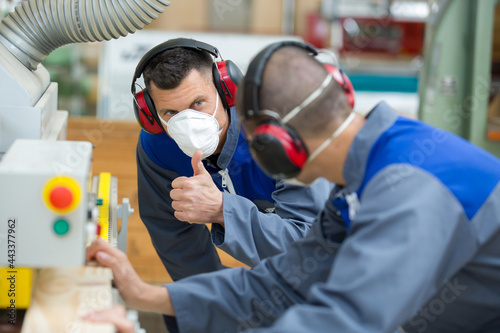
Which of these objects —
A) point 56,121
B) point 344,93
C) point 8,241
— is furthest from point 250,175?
point 8,241

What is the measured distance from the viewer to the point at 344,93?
1176mm

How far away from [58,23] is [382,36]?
428 centimetres

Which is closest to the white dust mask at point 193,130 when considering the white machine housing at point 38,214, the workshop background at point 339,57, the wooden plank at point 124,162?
the white machine housing at point 38,214

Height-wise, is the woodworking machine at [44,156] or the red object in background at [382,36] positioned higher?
the woodworking machine at [44,156]

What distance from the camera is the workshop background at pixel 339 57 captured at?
10.8 ft

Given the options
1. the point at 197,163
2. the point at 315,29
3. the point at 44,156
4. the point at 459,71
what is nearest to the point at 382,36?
the point at 315,29

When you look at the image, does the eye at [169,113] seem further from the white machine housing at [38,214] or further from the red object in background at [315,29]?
the red object in background at [315,29]

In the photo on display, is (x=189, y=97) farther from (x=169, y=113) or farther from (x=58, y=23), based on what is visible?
(x=58, y=23)

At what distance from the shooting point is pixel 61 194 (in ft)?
3.34

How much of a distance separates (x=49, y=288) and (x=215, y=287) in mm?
357

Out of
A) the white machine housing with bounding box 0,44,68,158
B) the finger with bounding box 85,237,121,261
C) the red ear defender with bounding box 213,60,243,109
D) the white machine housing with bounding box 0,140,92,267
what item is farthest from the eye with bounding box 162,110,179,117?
the white machine housing with bounding box 0,140,92,267

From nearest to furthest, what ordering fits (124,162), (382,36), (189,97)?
(189,97)
(124,162)
(382,36)

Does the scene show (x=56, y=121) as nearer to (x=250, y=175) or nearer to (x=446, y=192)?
(x=250, y=175)

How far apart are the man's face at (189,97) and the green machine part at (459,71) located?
1911 millimetres
